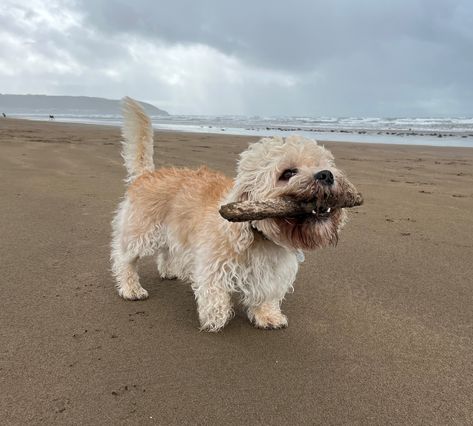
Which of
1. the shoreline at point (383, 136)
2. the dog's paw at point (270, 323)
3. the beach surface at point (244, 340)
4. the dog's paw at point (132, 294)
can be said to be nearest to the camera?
the beach surface at point (244, 340)

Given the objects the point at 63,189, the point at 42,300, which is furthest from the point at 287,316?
the point at 63,189

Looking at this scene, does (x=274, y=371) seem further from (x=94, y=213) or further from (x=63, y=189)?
(x=63, y=189)

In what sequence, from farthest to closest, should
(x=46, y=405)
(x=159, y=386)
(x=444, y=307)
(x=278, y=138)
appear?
(x=444, y=307) < (x=278, y=138) < (x=159, y=386) < (x=46, y=405)

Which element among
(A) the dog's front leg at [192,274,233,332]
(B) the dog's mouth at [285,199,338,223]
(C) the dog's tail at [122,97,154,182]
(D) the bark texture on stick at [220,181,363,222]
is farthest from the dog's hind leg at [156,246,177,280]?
(B) the dog's mouth at [285,199,338,223]

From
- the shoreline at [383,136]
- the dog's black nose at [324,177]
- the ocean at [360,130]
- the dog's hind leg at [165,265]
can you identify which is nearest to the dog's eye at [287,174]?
the dog's black nose at [324,177]

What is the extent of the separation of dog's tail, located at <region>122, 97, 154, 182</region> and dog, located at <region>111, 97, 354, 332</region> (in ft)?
0.03

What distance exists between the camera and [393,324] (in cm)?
376

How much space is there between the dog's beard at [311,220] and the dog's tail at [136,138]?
2101mm

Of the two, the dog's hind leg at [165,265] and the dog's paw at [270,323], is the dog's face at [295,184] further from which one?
the dog's hind leg at [165,265]

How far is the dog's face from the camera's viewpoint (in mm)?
2988

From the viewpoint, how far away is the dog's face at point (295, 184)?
2988 millimetres

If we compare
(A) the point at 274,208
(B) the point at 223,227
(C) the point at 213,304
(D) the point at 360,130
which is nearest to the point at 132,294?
(C) the point at 213,304

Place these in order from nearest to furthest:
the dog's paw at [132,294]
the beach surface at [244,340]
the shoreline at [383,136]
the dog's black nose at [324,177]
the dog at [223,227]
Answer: the beach surface at [244,340] → the dog's black nose at [324,177] → the dog at [223,227] → the dog's paw at [132,294] → the shoreline at [383,136]

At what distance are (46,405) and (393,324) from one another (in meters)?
2.63
